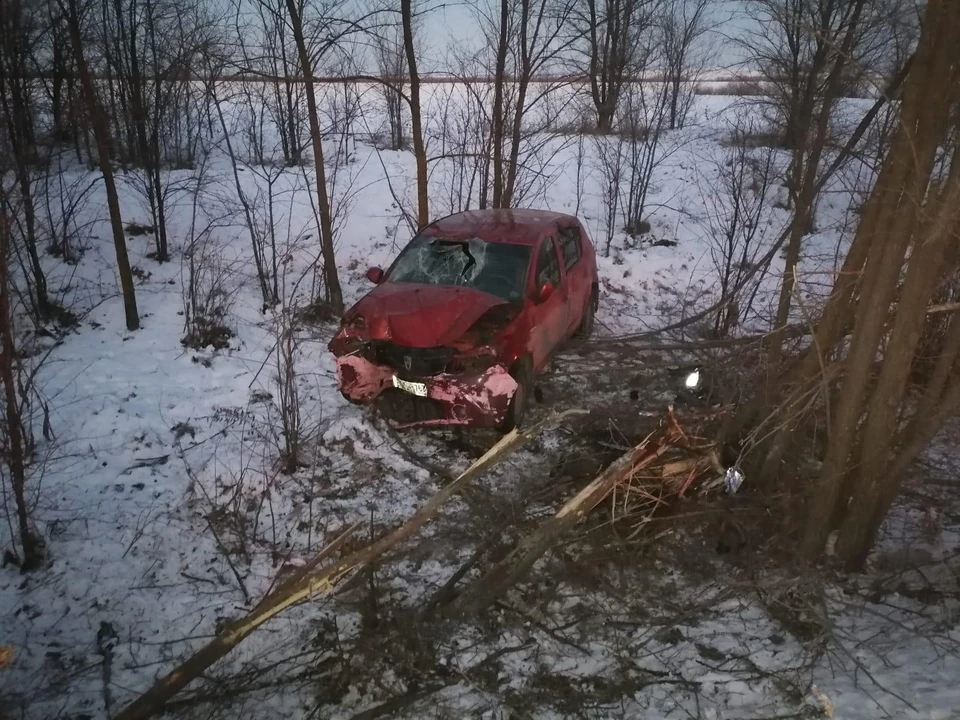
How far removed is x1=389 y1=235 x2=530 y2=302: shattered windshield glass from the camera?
6.09 meters

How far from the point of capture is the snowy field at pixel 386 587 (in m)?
3.33

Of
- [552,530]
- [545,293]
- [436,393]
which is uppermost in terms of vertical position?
[545,293]

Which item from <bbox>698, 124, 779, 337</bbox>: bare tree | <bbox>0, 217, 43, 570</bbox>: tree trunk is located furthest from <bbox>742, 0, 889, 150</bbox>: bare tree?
<bbox>0, 217, 43, 570</bbox>: tree trunk

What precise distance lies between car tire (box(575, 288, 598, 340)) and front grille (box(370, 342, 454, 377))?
3.11m

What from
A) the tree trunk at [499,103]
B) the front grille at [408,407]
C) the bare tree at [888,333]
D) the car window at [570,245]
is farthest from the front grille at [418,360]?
the tree trunk at [499,103]

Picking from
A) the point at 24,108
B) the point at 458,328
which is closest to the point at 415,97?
the point at 458,328

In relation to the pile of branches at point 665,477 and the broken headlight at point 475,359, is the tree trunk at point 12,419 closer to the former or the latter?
the broken headlight at point 475,359

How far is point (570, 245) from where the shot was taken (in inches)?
291

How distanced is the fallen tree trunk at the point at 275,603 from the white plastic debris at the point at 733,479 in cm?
133

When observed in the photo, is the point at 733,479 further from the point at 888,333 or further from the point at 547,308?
the point at 547,308

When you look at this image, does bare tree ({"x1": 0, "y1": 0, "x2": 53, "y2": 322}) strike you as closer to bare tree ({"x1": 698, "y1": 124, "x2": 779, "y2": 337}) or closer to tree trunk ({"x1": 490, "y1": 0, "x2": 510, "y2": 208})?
tree trunk ({"x1": 490, "y1": 0, "x2": 510, "y2": 208})

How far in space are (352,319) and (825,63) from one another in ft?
18.7

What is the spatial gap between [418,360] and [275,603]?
232 cm

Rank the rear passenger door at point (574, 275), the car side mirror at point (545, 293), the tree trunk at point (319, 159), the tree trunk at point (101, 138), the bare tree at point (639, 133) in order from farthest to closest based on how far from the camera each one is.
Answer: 1. the bare tree at point (639, 133)
2. the tree trunk at point (319, 159)
3. the rear passenger door at point (574, 275)
4. the tree trunk at point (101, 138)
5. the car side mirror at point (545, 293)
